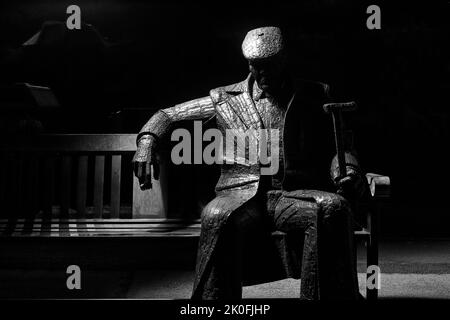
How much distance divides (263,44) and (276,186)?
2.35ft

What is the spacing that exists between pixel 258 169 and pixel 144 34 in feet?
11.5

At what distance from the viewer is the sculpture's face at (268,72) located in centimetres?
336

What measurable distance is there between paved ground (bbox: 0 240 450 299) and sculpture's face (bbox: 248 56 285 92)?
134cm

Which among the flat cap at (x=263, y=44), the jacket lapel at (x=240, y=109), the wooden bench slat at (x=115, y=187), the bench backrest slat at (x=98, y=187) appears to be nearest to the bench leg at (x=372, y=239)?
the jacket lapel at (x=240, y=109)

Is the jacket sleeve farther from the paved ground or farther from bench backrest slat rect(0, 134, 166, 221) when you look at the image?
the paved ground

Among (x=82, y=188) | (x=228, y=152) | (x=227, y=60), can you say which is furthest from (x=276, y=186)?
(x=227, y=60)

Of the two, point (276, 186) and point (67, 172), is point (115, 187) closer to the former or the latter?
point (67, 172)

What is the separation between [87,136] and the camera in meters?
4.55

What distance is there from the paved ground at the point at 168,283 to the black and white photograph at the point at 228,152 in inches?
0.8

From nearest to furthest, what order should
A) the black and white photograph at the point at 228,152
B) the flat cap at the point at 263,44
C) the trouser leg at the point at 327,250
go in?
the trouser leg at the point at 327,250
the black and white photograph at the point at 228,152
the flat cap at the point at 263,44

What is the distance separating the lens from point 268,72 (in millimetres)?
3389

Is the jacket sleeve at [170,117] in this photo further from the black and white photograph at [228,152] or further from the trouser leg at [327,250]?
the trouser leg at [327,250]
